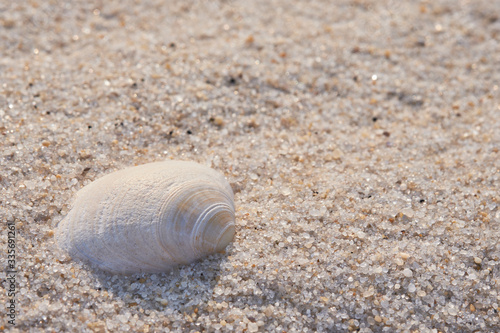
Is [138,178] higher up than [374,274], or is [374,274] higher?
[138,178]

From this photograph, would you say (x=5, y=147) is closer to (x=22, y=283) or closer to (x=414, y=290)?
(x=22, y=283)

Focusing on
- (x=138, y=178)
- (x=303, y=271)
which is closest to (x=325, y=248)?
(x=303, y=271)

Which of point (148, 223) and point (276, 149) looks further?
point (276, 149)

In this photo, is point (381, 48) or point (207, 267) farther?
point (381, 48)
